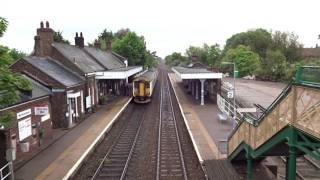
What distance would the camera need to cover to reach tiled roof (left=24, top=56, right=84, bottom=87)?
2634 centimetres

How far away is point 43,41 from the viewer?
31.5 meters

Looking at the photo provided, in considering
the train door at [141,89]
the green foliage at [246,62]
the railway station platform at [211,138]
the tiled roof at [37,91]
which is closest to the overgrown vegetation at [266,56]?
the green foliage at [246,62]

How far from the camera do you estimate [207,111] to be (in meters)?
33.7

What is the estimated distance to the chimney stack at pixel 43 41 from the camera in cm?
3088

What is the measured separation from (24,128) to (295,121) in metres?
14.4

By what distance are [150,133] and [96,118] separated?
632cm

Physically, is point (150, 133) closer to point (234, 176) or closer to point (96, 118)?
point (96, 118)

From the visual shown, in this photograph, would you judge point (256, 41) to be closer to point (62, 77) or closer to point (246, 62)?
point (246, 62)

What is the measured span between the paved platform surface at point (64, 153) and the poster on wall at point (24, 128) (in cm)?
126

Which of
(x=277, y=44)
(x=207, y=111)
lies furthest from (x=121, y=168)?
(x=277, y=44)

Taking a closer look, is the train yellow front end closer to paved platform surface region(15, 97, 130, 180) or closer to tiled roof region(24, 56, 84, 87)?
tiled roof region(24, 56, 84, 87)

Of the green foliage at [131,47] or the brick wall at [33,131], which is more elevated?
the green foliage at [131,47]

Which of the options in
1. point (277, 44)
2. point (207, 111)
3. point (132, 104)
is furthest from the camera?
point (277, 44)

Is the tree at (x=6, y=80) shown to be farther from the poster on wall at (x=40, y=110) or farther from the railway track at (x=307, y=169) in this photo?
the railway track at (x=307, y=169)
